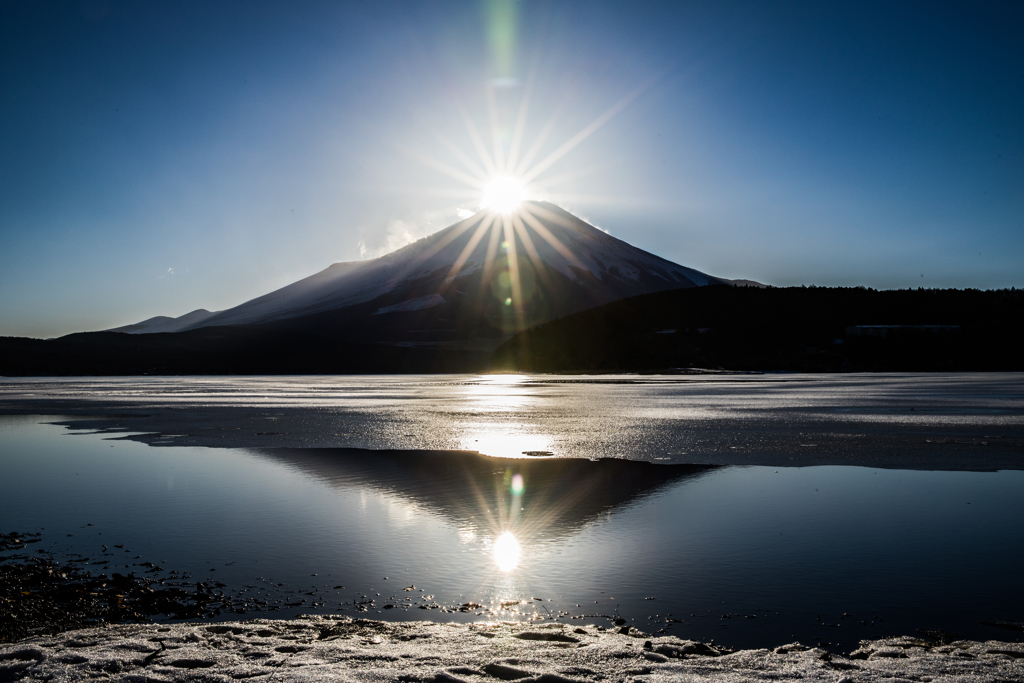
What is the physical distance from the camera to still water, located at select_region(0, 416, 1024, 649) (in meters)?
6.40

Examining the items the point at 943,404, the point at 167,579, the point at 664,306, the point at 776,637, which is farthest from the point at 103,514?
the point at 664,306

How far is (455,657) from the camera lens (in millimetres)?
5285

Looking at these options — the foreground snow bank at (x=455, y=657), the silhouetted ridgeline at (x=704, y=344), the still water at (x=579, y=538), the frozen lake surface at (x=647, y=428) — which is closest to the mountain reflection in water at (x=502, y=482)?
the still water at (x=579, y=538)

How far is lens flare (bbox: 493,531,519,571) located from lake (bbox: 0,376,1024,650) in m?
0.04

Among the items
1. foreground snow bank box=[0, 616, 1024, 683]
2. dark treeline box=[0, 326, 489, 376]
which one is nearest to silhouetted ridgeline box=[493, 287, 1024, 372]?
dark treeline box=[0, 326, 489, 376]

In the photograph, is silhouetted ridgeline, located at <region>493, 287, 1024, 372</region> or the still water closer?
the still water

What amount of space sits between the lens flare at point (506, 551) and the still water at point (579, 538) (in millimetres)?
54

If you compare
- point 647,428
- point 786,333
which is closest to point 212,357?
point 786,333

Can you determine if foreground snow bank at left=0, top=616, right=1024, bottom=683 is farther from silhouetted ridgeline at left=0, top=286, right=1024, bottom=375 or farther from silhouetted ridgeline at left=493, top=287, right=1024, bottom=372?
silhouetted ridgeline at left=0, top=286, right=1024, bottom=375

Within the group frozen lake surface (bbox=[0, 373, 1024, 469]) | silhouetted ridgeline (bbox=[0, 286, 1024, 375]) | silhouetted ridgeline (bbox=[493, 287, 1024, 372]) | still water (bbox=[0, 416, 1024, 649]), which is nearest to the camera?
still water (bbox=[0, 416, 1024, 649])

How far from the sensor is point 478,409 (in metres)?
29.8

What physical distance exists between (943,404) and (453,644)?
29.9 metres

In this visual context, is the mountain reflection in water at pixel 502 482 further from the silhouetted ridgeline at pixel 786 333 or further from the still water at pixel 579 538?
the silhouetted ridgeline at pixel 786 333

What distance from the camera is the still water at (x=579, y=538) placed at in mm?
6398
